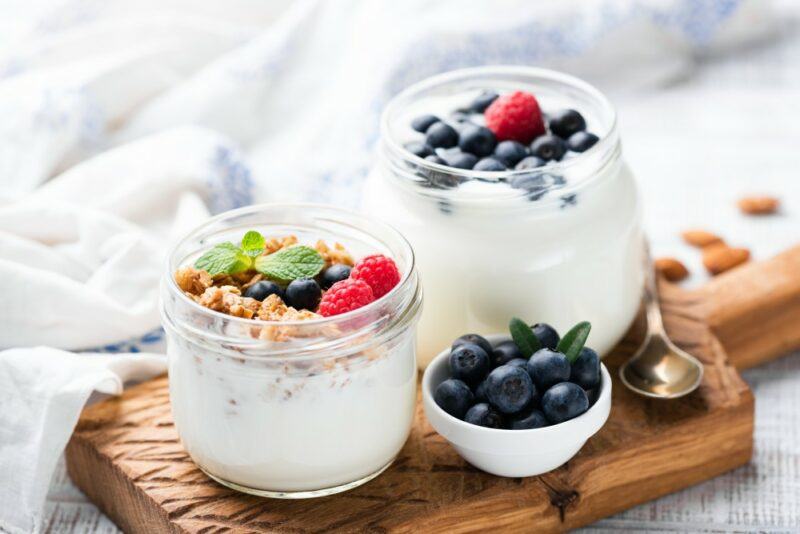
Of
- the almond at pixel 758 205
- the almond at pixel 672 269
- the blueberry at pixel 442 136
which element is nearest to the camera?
the blueberry at pixel 442 136

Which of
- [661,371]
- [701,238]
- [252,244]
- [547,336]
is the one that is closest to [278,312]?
[252,244]

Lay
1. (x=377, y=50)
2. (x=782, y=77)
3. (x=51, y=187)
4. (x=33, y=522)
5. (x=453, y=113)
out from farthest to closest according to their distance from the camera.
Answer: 1. (x=782, y=77)
2. (x=377, y=50)
3. (x=51, y=187)
4. (x=453, y=113)
5. (x=33, y=522)

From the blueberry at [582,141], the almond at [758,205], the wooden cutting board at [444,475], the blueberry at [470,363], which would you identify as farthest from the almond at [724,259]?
the blueberry at [470,363]

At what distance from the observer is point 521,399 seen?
4.55 feet

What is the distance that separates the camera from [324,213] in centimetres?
157

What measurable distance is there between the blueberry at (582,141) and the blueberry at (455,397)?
0.39 meters

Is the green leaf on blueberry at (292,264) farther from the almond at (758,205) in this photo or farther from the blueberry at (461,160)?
the almond at (758,205)

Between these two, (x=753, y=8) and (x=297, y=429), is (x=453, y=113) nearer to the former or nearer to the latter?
(x=297, y=429)

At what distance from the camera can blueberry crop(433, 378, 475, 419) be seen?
1.43 meters

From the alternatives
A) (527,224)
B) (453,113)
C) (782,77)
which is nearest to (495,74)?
(453,113)

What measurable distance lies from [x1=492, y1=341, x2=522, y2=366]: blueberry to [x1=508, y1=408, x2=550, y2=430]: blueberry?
0.08 m

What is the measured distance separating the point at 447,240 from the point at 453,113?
0.27 meters

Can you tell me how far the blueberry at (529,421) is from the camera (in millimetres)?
1403

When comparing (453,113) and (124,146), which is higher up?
(453,113)
